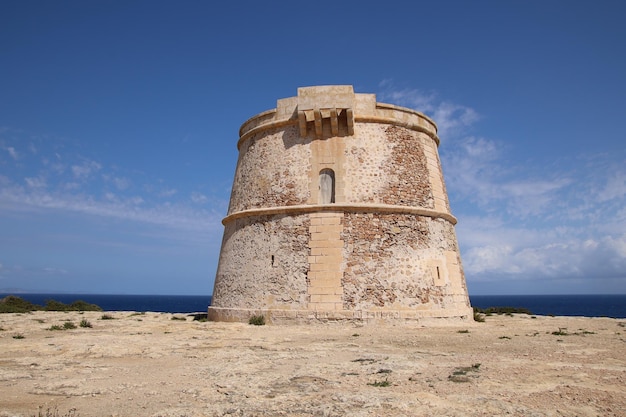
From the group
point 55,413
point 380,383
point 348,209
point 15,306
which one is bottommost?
point 55,413

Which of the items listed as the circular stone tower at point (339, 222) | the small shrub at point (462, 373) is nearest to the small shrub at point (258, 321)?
the circular stone tower at point (339, 222)

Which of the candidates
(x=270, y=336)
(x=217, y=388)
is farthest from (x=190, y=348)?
(x=217, y=388)

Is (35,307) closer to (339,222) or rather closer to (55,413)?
(339,222)

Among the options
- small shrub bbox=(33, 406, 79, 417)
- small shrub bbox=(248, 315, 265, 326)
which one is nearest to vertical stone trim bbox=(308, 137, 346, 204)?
small shrub bbox=(248, 315, 265, 326)

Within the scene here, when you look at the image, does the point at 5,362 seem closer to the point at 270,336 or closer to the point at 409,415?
the point at 270,336

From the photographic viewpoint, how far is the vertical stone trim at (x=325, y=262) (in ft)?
40.6

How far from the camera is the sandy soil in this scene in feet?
15.5

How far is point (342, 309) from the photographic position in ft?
40.2

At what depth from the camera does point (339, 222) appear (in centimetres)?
1314

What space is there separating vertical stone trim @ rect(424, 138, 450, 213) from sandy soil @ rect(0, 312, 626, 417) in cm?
502

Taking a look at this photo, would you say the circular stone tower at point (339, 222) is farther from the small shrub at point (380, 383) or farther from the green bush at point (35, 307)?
the green bush at point (35, 307)

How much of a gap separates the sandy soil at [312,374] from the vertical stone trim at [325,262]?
1.44 meters

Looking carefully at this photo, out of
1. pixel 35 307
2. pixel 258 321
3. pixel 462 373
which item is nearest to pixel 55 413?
pixel 462 373

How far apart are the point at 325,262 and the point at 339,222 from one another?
1.25 meters
